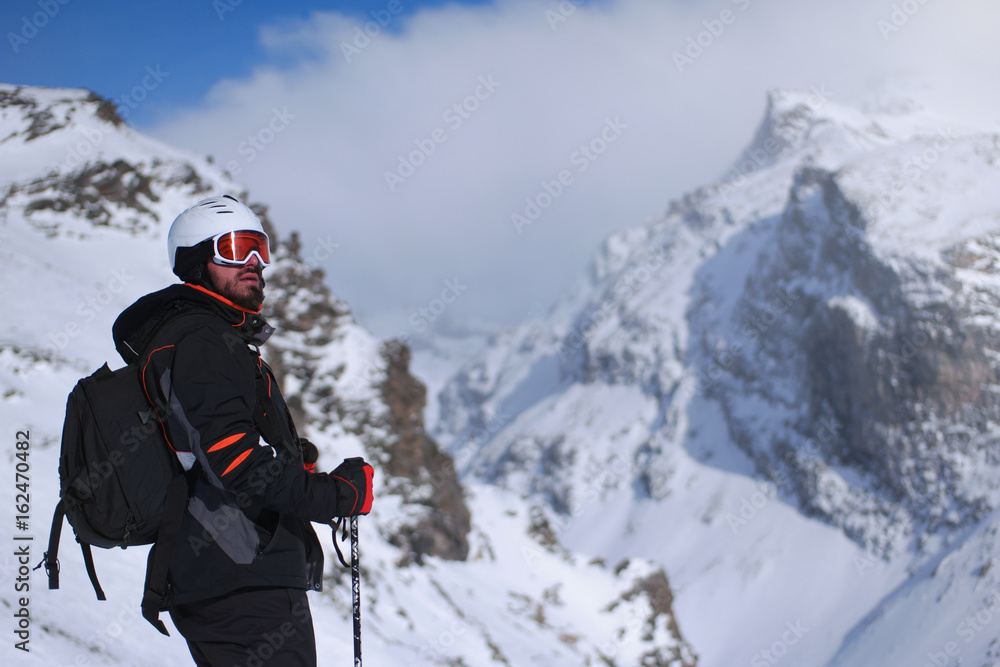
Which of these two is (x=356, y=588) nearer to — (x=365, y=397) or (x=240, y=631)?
(x=240, y=631)

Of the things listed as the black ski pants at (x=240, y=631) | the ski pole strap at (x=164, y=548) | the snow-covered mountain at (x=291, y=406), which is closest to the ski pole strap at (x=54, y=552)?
the ski pole strap at (x=164, y=548)

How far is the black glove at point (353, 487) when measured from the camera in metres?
3.88

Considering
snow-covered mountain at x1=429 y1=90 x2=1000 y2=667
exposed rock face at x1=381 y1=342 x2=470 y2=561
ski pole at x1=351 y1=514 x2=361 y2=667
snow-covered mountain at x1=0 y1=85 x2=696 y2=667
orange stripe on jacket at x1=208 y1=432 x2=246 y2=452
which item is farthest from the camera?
snow-covered mountain at x1=429 y1=90 x2=1000 y2=667

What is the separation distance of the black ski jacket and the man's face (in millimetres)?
157

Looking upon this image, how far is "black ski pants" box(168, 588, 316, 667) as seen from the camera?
373 centimetres

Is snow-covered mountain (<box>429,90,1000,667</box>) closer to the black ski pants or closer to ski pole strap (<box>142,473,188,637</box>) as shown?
the black ski pants

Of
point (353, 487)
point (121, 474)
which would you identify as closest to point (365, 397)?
point (353, 487)

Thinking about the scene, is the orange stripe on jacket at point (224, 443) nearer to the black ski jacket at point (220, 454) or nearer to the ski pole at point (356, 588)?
the black ski jacket at point (220, 454)

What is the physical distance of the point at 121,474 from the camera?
3637mm

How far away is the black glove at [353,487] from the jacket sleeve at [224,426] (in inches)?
3.0

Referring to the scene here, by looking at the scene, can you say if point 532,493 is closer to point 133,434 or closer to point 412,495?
point 412,495

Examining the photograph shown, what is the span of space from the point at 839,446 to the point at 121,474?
13222 centimetres

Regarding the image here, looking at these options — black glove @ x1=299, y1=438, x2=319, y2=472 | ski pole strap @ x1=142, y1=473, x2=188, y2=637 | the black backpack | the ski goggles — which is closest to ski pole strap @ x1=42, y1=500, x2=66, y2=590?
the black backpack

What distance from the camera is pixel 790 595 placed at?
361ft
